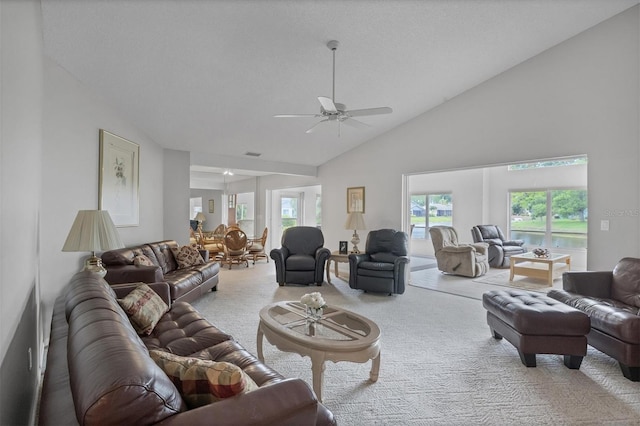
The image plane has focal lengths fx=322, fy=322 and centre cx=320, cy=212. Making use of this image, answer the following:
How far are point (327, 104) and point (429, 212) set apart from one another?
7.31 meters

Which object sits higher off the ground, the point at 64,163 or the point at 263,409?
the point at 64,163

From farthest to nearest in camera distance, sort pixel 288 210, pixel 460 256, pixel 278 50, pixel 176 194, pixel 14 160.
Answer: pixel 288 210
pixel 460 256
pixel 176 194
pixel 278 50
pixel 14 160

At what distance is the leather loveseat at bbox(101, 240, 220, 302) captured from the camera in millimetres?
3535

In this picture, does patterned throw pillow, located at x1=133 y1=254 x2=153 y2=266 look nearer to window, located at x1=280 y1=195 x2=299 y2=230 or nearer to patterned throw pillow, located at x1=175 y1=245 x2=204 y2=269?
patterned throw pillow, located at x1=175 y1=245 x2=204 y2=269

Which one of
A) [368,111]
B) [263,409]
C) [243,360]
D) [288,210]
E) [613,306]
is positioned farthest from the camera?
[288,210]

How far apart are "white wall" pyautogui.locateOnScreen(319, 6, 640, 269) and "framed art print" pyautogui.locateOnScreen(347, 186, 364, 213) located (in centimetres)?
117

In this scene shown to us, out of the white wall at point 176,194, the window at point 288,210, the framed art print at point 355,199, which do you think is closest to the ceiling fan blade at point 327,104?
the framed art print at point 355,199

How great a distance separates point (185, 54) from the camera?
3.28 meters

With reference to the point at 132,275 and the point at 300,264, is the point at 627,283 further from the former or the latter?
the point at 132,275

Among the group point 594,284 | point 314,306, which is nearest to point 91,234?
point 314,306

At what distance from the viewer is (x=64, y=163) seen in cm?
330

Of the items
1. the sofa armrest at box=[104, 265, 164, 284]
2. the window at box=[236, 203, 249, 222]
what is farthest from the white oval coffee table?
the window at box=[236, 203, 249, 222]

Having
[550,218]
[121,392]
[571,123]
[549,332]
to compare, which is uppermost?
[571,123]

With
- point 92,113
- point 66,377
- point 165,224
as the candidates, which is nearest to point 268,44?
point 92,113
